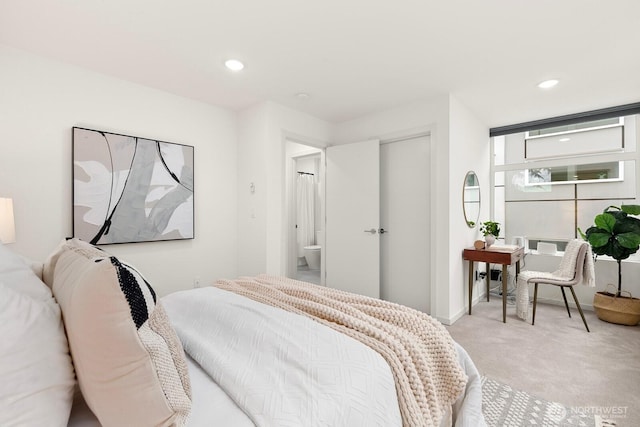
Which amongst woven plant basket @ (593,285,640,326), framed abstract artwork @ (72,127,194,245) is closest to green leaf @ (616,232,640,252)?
woven plant basket @ (593,285,640,326)

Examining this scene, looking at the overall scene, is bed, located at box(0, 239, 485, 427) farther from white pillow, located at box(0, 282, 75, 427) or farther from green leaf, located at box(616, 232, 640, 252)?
green leaf, located at box(616, 232, 640, 252)

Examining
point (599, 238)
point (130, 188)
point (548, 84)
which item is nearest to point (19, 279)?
Answer: point (130, 188)

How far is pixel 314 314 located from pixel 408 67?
2.26 meters

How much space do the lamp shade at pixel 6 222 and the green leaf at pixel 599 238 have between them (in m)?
4.99

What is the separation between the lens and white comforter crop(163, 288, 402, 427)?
0.87 m

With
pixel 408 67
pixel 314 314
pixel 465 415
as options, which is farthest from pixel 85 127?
pixel 465 415

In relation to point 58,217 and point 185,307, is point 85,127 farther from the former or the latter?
point 185,307

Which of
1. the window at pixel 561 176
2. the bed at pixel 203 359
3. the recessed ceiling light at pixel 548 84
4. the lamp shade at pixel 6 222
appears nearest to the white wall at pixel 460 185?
the window at pixel 561 176

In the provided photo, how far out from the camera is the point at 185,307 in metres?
1.63

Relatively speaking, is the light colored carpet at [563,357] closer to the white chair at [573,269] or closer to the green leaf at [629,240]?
the white chair at [573,269]

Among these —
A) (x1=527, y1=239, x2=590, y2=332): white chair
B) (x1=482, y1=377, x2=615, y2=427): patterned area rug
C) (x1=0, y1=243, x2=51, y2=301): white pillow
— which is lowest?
(x1=482, y1=377, x2=615, y2=427): patterned area rug

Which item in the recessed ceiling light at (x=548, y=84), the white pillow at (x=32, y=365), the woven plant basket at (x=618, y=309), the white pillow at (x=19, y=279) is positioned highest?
the recessed ceiling light at (x=548, y=84)

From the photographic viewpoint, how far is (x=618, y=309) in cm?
313

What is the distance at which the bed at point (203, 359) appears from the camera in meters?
0.66
